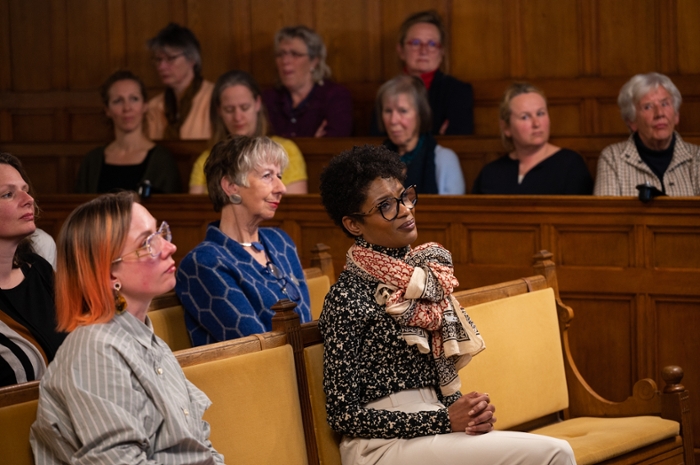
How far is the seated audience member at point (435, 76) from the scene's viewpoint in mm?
5547

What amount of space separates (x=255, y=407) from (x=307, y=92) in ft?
11.9

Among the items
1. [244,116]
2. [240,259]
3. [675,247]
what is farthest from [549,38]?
[240,259]

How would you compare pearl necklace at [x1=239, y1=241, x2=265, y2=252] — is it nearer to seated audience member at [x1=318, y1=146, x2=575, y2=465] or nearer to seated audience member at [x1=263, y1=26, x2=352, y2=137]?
seated audience member at [x1=318, y1=146, x2=575, y2=465]

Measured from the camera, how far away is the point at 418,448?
235cm

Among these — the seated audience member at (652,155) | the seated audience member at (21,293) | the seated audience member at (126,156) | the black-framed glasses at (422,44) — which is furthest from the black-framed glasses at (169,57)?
the seated audience member at (21,293)

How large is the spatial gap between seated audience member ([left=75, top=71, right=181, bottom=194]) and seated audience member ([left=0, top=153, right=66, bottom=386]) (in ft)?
8.12

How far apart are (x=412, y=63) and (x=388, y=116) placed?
102cm

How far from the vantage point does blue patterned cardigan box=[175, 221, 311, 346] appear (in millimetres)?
2828

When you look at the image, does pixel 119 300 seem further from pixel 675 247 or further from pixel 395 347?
pixel 675 247

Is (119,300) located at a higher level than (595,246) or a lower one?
higher

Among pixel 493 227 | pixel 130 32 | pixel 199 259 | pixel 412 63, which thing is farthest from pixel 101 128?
pixel 199 259

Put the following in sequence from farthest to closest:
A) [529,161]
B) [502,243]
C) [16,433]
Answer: [529,161] < [502,243] < [16,433]

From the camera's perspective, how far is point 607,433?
299 centimetres

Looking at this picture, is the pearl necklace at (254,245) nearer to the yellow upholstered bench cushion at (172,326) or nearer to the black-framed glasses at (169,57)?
the yellow upholstered bench cushion at (172,326)
